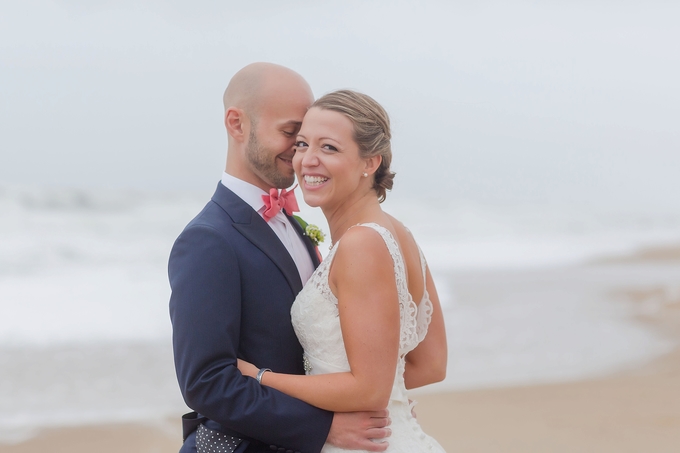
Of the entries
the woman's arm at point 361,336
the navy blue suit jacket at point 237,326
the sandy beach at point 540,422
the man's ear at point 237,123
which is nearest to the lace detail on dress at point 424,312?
the woman's arm at point 361,336

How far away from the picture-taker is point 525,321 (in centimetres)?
971

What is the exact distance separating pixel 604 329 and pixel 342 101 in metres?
7.45

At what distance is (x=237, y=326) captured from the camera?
2664 millimetres

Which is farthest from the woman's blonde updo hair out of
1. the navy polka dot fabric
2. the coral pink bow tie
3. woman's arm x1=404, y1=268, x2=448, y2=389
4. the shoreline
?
the shoreline

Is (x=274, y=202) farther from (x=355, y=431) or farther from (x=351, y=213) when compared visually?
(x=355, y=431)

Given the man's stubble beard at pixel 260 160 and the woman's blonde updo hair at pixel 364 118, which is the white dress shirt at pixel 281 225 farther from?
the woman's blonde updo hair at pixel 364 118

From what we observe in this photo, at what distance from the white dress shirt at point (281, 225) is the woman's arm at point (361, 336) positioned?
17.2 inches

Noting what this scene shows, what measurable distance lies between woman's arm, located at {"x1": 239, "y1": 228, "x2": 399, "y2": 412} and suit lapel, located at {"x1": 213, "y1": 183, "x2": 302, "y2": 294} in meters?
0.27

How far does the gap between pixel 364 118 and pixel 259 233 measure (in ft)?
1.96

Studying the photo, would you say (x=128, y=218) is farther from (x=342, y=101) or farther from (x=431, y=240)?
(x=342, y=101)

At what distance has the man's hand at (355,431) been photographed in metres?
2.73

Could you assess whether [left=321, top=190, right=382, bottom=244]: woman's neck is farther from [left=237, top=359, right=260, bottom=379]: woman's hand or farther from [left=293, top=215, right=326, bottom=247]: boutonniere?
[left=237, top=359, right=260, bottom=379]: woman's hand

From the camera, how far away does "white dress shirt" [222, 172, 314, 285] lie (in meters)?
3.03

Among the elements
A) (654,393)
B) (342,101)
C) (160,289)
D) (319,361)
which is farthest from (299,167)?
(160,289)
